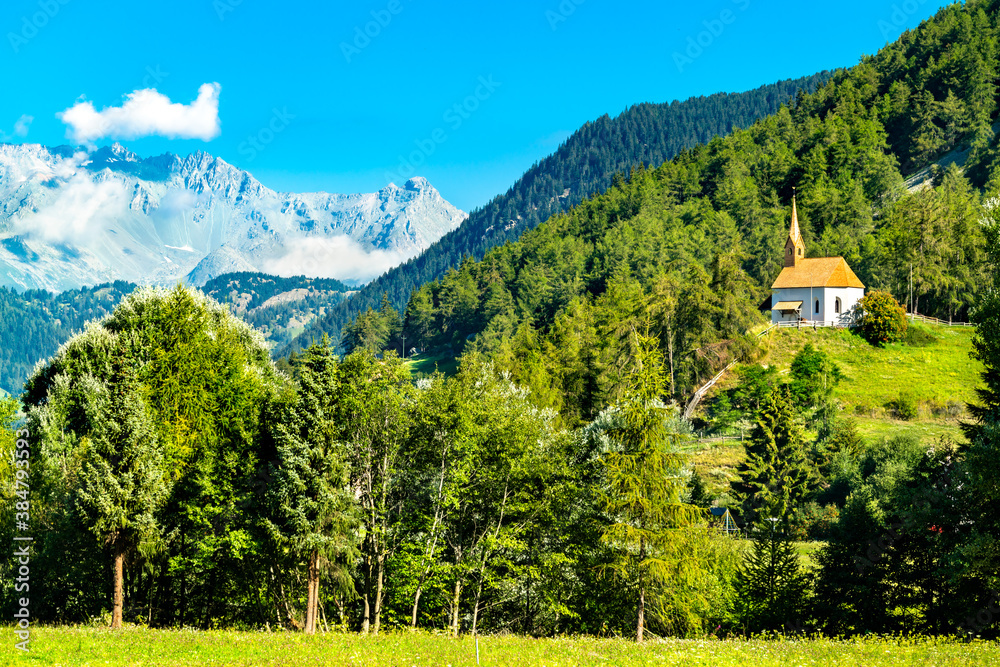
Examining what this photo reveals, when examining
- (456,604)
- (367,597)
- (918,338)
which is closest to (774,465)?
(456,604)

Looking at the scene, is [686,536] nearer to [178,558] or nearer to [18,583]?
[178,558]

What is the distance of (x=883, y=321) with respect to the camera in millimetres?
69312

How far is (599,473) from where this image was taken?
1104 inches

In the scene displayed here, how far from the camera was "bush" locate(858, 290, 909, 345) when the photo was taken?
69.3 meters

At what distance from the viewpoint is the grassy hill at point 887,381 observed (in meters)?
53.8

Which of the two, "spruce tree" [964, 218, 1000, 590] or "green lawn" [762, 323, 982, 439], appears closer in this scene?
"spruce tree" [964, 218, 1000, 590]

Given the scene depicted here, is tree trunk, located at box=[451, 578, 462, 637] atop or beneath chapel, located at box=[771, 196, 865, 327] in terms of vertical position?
beneath

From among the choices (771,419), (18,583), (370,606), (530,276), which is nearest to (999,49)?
Answer: (530,276)

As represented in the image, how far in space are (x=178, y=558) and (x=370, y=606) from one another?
7.54 m

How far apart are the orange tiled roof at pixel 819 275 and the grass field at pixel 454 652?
6402cm

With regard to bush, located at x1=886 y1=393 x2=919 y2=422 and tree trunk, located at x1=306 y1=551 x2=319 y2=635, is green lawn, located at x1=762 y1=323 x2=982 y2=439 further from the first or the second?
tree trunk, located at x1=306 y1=551 x2=319 y2=635

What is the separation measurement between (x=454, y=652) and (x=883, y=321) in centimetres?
6538

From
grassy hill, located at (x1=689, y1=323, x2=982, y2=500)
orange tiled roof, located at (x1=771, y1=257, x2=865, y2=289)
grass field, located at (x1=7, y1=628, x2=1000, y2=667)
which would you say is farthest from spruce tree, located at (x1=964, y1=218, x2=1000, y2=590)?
orange tiled roof, located at (x1=771, y1=257, x2=865, y2=289)

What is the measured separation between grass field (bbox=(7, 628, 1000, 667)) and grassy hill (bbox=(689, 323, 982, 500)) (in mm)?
31454
